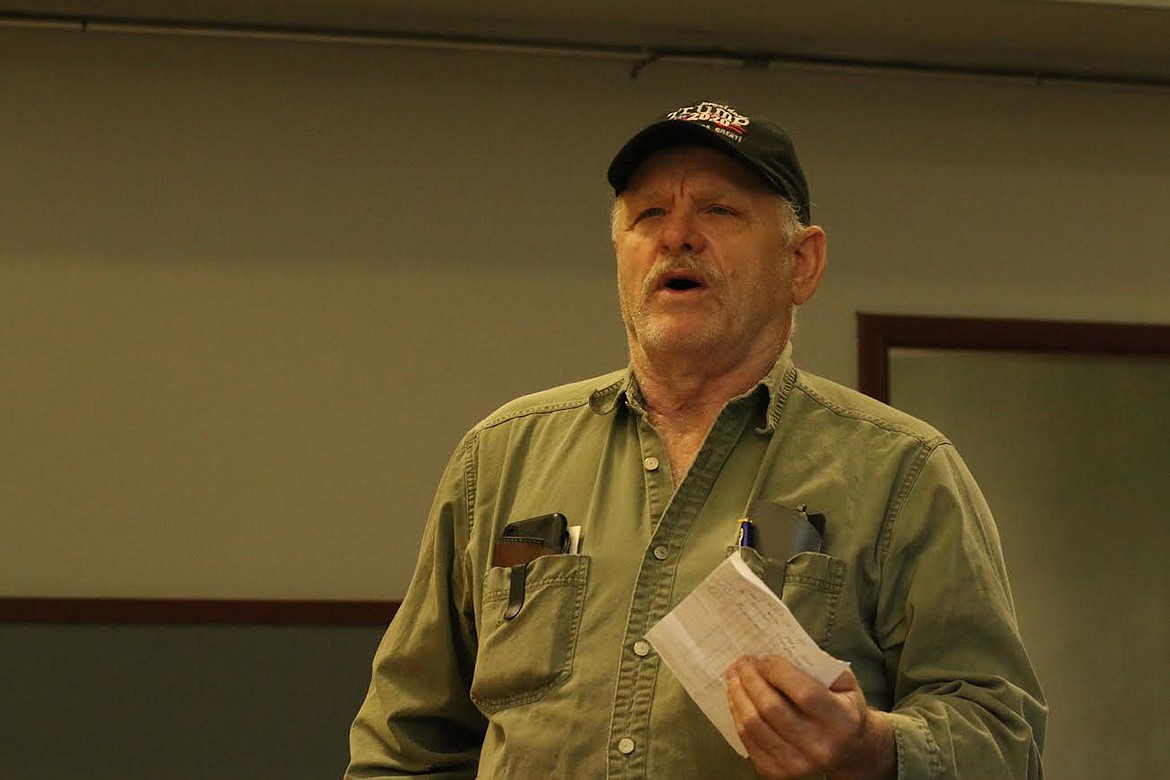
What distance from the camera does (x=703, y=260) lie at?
189 cm

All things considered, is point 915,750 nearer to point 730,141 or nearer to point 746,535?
point 746,535

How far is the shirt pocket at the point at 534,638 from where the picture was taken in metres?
1.75

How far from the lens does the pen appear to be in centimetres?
174

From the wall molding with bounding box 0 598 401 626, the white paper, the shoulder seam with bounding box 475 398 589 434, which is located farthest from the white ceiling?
the white paper

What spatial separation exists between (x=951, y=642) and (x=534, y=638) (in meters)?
0.47

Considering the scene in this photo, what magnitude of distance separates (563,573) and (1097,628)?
434cm

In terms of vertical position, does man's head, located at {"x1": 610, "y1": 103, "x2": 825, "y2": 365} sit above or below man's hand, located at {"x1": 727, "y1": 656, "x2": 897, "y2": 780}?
above

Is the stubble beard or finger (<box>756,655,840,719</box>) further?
the stubble beard

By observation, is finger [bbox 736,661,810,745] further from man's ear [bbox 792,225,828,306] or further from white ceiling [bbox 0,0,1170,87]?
white ceiling [bbox 0,0,1170,87]

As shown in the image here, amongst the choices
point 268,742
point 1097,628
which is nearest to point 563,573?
point 268,742

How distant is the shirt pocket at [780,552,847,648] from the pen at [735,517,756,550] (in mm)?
54

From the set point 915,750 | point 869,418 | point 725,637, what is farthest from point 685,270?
point 915,750

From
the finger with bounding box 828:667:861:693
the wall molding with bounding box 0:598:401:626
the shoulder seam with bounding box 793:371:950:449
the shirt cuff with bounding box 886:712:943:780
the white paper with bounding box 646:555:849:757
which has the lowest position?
the shirt cuff with bounding box 886:712:943:780

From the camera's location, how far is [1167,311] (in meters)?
4.36
